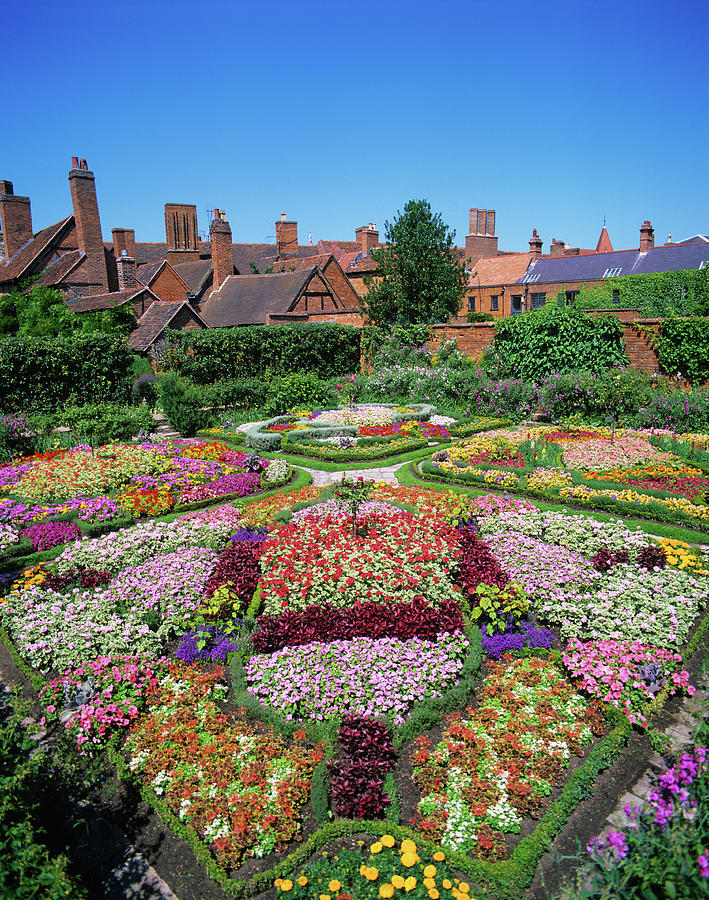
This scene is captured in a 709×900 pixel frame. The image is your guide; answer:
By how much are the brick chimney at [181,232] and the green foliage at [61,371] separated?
32.3 metres

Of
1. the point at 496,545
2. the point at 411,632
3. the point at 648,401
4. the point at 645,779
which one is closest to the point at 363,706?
the point at 411,632

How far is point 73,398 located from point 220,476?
9523mm

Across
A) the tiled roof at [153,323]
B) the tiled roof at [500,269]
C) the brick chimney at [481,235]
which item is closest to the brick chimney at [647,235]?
the tiled roof at [500,269]

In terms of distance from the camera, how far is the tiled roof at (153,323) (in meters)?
25.4

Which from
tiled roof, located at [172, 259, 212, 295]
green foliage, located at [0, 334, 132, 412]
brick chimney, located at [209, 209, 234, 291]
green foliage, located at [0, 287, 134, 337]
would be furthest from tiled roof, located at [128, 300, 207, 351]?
tiled roof, located at [172, 259, 212, 295]

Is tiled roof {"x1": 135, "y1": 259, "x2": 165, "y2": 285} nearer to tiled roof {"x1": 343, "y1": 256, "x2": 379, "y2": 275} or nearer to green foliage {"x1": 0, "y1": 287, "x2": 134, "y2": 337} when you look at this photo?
green foliage {"x1": 0, "y1": 287, "x2": 134, "y2": 337}

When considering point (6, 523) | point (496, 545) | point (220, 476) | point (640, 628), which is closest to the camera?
point (640, 628)

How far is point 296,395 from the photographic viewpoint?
2036 cm

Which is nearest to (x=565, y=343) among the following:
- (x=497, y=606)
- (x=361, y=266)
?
(x=497, y=606)

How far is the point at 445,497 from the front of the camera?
35.2 ft

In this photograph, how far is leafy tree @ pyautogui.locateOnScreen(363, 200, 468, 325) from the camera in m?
26.9

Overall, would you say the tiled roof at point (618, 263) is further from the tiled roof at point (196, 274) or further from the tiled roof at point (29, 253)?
the tiled roof at point (29, 253)

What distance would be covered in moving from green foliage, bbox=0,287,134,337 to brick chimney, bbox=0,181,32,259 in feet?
34.2

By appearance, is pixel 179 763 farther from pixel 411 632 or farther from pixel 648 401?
pixel 648 401
